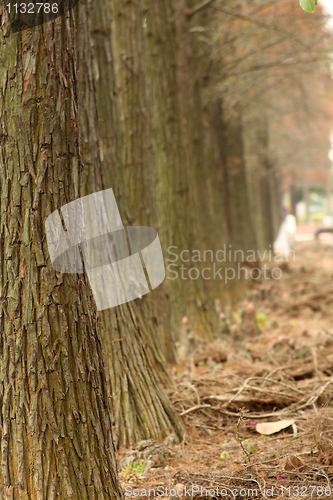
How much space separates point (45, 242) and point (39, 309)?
318 millimetres

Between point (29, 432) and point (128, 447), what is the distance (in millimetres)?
1428

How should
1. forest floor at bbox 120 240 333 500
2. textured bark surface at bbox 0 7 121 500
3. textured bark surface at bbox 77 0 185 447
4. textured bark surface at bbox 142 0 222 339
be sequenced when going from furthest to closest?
textured bark surface at bbox 142 0 222 339 < textured bark surface at bbox 77 0 185 447 < forest floor at bbox 120 240 333 500 < textured bark surface at bbox 0 7 121 500

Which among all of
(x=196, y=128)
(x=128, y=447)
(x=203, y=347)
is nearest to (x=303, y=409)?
(x=128, y=447)

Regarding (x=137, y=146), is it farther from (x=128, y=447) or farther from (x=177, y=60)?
(x=128, y=447)

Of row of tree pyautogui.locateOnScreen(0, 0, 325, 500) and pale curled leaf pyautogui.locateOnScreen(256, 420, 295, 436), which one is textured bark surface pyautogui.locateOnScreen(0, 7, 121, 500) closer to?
row of tree pyautogui.locateOnScreen(0, 0, 325, 500)

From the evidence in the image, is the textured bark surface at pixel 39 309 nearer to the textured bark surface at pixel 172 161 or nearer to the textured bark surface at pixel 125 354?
the textured bark surface at pixel 125 354

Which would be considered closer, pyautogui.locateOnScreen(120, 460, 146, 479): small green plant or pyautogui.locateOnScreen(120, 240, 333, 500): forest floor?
pyautogui.locateOnScreen(120, 240, 333, 500): forest floor

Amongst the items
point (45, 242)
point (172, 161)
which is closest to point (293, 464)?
point (45, 242)

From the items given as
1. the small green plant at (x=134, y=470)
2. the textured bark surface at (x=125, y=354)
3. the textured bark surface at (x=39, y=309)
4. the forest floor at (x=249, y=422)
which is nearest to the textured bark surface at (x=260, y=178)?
the forest floor at (x=249, y=422)

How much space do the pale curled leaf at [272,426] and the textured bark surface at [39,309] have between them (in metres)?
1.68

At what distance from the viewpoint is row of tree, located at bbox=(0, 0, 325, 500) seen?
238cm

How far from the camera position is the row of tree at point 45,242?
2.38 m

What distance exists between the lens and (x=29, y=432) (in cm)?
235

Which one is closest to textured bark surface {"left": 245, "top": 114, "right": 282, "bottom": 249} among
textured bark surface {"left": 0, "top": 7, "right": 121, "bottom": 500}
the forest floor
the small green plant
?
the forest floor
